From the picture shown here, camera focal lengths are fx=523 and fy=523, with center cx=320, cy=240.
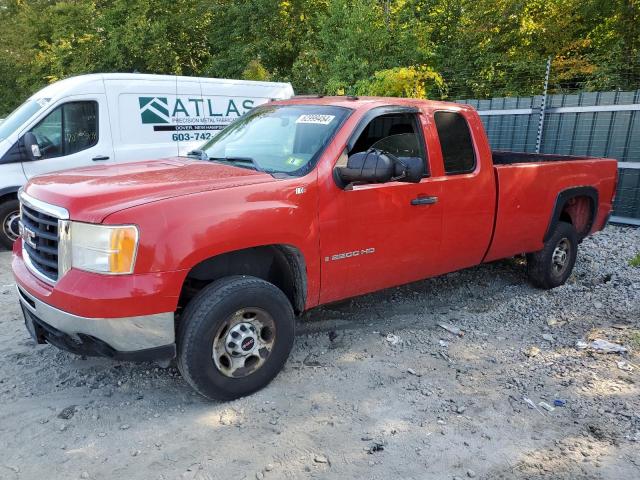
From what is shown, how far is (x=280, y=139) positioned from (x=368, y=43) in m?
11.9

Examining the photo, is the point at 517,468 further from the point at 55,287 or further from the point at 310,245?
the point at 55,287

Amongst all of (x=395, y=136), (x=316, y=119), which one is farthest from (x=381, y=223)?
(x=316, y=119)

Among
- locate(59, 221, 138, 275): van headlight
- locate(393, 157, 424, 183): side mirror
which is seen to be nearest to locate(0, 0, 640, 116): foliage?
locate(393, 157, 424, 183): side mirror

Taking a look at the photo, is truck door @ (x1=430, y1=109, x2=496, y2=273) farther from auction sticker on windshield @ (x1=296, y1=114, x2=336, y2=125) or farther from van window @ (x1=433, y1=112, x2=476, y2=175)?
auction sticker on windshield @ (x1=296, y1=114, x2=336, y2=125)

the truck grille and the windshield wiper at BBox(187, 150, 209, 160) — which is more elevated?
the windshield wiper at BBox(187, 150, 209, 160)

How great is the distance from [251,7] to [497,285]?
1743cm

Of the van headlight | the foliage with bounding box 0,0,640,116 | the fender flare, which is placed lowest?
the fender flare

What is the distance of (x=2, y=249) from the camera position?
24.0ft

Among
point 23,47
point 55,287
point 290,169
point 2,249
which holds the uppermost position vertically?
point 23,47

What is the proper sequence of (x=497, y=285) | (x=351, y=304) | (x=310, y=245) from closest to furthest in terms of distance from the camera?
(x=310, y=245) < (x=351, y=304) < (x=497, y=285)

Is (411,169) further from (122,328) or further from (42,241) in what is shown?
(42,241)

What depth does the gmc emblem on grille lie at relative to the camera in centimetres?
329

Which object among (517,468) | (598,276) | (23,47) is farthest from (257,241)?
(23,47)

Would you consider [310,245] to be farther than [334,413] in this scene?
Yes
